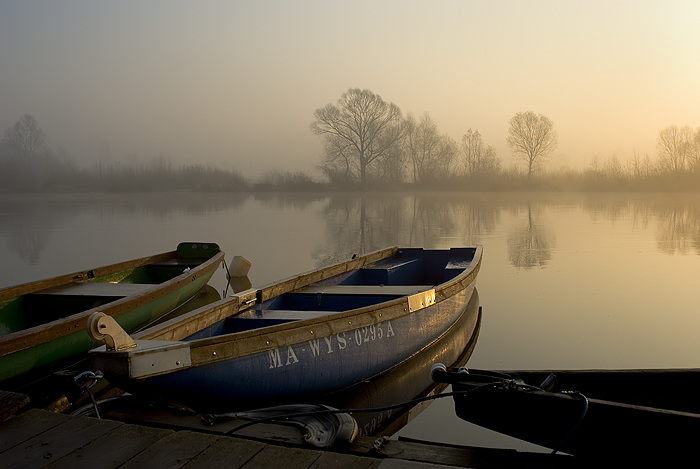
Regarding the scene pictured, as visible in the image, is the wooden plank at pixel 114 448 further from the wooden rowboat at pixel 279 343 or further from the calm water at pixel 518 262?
the calm water at pixel 518 262

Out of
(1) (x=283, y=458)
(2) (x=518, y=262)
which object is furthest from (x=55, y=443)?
(2) (x=518, y=262)

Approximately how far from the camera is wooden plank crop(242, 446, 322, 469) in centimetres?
269

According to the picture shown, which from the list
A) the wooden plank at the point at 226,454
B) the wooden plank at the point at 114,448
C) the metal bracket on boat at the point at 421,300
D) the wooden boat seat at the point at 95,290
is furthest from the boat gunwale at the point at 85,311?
the metal bracket on boat at the point at 421,300

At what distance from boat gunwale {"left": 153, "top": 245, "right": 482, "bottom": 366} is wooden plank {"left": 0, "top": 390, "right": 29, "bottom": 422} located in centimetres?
86

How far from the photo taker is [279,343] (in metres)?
4.19

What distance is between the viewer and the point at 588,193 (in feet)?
180

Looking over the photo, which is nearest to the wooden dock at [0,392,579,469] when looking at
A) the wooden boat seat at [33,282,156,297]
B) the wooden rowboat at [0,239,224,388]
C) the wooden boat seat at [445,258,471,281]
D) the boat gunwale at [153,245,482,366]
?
the boat gunwale at [153,245,482,366]

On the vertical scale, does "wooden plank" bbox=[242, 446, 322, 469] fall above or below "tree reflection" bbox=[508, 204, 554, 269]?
above

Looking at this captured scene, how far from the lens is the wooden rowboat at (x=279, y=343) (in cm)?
364

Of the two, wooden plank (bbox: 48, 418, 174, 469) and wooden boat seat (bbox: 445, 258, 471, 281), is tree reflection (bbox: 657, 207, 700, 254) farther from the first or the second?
wooden plank (bbox: 48, 418, 174, 469)

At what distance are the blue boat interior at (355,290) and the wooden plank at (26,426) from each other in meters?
1.30

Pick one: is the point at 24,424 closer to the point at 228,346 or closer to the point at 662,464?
the point at 228,346

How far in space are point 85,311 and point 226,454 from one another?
11.3 ft

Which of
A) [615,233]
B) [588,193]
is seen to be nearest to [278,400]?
[615,233]
